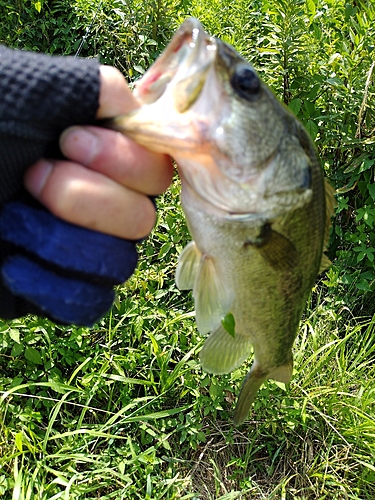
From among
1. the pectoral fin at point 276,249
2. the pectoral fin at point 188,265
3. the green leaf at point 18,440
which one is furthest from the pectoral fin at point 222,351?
the green leaf at point 18,440

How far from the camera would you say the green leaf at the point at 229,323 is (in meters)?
1.66

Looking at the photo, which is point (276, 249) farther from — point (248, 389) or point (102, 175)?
point (248, 389)

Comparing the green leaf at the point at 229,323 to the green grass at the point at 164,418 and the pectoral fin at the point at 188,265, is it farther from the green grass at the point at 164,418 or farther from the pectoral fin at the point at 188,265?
the green grass at the point at 164,418

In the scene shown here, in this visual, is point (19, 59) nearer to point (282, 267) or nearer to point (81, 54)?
point (282, 267)

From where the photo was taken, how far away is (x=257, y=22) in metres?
3.57

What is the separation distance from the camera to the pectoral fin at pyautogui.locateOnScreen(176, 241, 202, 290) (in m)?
1.58

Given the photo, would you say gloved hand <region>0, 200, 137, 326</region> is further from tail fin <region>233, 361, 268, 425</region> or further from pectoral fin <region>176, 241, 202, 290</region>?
tail fin <region>233, 361, 268, 425</region>

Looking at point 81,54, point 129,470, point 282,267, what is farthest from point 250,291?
point 81,54

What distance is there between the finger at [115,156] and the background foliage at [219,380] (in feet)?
4.80

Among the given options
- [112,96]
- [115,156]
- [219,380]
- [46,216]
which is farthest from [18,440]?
[112,96]

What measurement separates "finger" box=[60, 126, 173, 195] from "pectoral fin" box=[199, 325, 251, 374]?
2.34ft

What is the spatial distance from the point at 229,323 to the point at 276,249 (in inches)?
13.3

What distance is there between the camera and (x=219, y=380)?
→ 101 inches

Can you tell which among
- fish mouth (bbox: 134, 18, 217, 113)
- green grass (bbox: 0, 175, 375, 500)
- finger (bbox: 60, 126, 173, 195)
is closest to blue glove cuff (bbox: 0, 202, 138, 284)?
finger (bbox: 60, 126, 173, 195)
